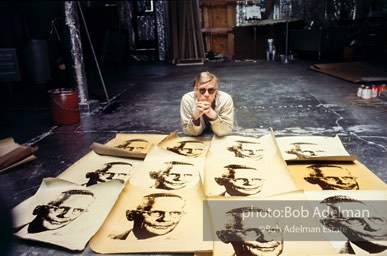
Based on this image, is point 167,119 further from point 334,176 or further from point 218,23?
point 218,23

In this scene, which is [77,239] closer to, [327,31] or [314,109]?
[314,109]

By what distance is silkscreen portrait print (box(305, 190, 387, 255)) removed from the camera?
42.1 inches

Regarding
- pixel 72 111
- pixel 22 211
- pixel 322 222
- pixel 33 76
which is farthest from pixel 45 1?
pixel 322 222

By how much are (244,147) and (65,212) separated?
1.12 meters

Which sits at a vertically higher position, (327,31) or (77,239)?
(327,31)

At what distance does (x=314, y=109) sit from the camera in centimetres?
321

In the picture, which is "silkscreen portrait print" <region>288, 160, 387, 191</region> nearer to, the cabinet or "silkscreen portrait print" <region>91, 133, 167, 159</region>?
"silkscreen portrait print" <region>91, 133, 167, 159</region>

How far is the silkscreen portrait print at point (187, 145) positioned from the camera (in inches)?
77.9

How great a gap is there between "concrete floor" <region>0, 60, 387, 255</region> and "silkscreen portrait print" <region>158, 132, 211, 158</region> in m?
0.49

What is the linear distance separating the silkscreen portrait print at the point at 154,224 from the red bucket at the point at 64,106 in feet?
5.97

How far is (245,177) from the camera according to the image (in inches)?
61.9

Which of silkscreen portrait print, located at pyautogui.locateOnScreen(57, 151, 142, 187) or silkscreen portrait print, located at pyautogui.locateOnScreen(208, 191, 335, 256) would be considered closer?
silkscreen portrait print, located at pyautogui.locateOnScreen(208, 191, 335, 256)

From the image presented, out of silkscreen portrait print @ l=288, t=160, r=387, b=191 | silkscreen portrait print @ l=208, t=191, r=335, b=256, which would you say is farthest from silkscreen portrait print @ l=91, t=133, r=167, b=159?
silkscreen portrait print @ l=288, t=160, r=387, b=191

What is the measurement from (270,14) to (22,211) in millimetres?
9366
